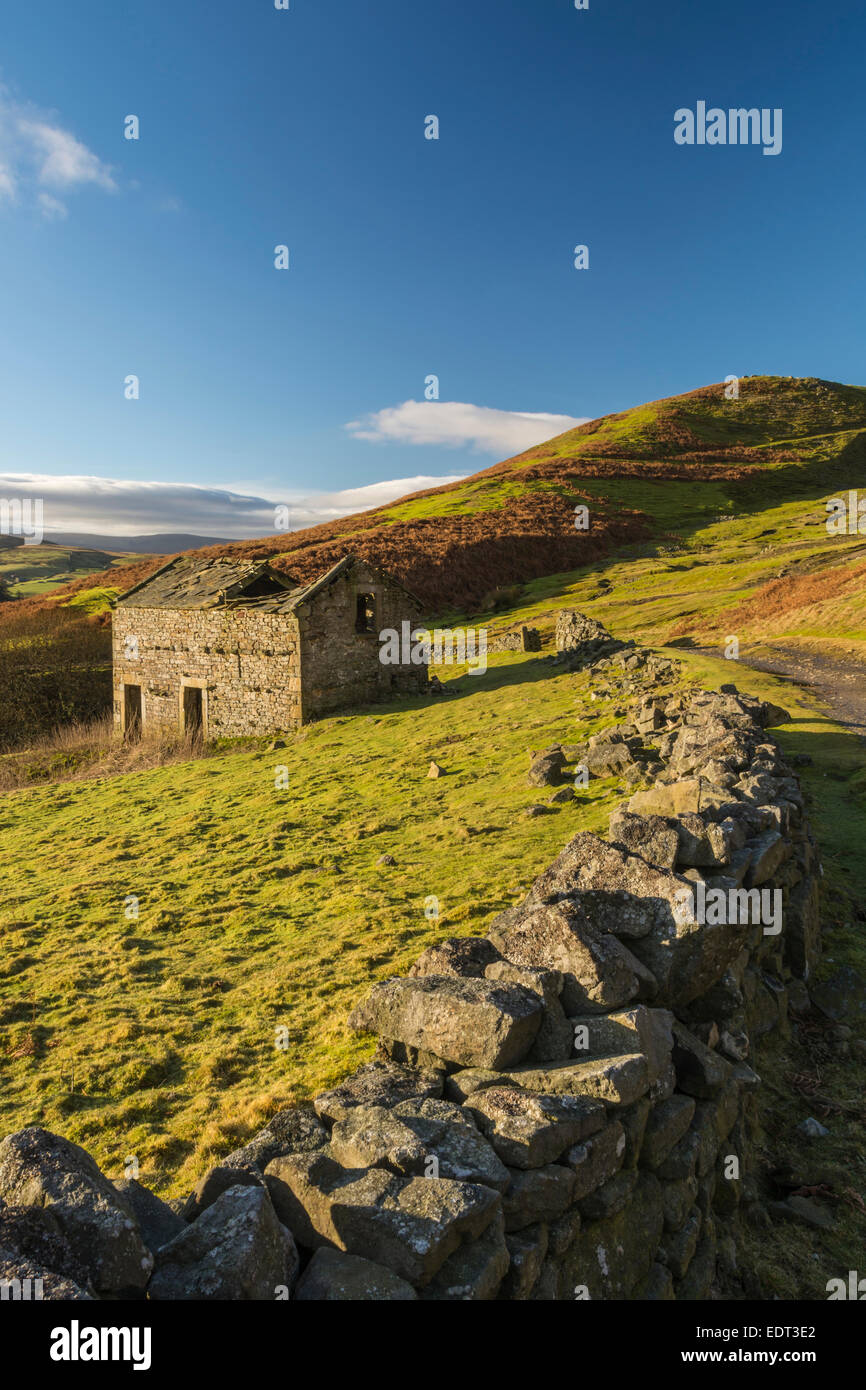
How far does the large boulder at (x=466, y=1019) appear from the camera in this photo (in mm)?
4438

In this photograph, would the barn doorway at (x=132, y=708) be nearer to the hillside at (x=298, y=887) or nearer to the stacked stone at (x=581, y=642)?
the hillside at (x=298, y=887)

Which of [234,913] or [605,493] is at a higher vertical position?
[605,493]

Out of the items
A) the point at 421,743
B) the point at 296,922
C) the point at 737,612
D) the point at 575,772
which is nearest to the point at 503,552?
the point at 737,612

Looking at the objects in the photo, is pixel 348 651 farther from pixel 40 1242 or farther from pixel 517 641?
pixel 40 1242

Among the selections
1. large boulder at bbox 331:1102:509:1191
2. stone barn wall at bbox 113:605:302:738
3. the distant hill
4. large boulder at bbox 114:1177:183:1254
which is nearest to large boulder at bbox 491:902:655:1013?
large boulder at bbox 331:1102:509:1191

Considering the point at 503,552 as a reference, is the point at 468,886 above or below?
below

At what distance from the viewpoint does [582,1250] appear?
3781 mm

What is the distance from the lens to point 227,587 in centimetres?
2800

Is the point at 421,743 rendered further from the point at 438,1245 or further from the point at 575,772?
the point at 438,1245

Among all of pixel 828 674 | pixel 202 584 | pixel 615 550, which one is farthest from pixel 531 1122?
pixel 615 550

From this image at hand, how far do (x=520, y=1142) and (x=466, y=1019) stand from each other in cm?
92

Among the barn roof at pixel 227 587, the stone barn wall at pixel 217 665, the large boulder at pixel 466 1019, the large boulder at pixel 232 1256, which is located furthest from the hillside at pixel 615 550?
the large boulder at pixel 232 1256
